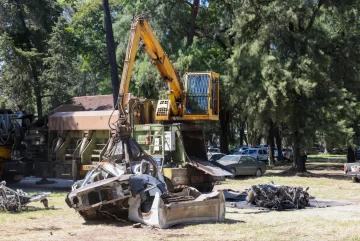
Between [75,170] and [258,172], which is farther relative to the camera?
[258,172]

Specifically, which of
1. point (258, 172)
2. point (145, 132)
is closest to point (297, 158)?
point (258, 172)

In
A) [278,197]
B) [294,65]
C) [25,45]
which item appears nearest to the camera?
[278,197]

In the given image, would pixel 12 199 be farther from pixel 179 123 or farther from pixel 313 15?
pixel 313 15

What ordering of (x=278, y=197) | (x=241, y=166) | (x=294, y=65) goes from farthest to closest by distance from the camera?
(x=241, y=166) → (x=294, y=65) → (x=278, y=197)

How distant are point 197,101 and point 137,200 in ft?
25.2

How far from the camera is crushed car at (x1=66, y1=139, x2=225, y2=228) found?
12.1 metres

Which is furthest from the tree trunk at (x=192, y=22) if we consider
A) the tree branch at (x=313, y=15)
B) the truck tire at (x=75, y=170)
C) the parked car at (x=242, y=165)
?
the truck tire at (x=75, y=170)

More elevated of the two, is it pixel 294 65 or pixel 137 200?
pixel 294 65

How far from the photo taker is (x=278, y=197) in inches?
631

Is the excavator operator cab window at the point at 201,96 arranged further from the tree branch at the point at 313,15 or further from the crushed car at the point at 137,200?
the tree branch at the point at 313,15

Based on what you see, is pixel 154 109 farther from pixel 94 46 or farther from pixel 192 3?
pixel 94 46

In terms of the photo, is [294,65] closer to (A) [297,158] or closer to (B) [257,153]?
(A) [297,158]

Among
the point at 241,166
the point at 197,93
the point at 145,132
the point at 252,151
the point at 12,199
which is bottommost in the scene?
the point at 12,199

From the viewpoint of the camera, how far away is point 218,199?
12820mm
